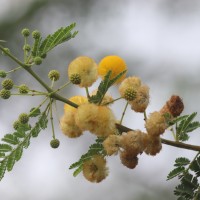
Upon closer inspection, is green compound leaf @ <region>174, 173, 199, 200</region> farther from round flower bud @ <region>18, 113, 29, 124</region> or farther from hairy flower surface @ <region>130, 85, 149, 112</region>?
round flower bud @ <region>18, 113, 29, 124</region>

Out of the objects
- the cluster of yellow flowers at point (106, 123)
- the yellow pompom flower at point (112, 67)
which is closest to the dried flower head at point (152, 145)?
the cluster of yellow flowers at point (106, 123)

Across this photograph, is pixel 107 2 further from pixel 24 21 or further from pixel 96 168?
pixel 96 168

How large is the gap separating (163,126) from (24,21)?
13641mm

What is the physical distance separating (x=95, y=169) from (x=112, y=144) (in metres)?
0.21

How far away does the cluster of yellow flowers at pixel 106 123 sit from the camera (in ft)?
9.30

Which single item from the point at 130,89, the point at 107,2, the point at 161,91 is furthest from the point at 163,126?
the point at 107,2

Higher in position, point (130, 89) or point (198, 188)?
point (130, 89)

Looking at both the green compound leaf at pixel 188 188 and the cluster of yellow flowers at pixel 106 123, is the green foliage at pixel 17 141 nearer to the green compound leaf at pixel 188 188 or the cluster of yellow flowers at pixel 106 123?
the cluster of yellow flowers at pixel 106 123

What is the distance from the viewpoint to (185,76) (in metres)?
15.3

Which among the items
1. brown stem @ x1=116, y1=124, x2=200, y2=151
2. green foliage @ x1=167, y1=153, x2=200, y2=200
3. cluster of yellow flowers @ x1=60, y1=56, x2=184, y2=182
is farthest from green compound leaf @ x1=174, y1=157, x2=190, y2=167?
cluster of yellow flowers @ x1=60, y1=56, x2=184, y2=182

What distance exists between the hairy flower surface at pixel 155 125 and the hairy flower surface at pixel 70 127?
356 millimetres

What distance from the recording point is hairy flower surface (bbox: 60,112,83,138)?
2.97 metres

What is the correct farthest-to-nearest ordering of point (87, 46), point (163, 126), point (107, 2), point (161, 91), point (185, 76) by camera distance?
point (107, 2) → point (87, 46) → point (185, 76) → point (161, 91) → point (163, 126)

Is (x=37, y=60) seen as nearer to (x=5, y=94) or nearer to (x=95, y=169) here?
(x=5, y=94)
